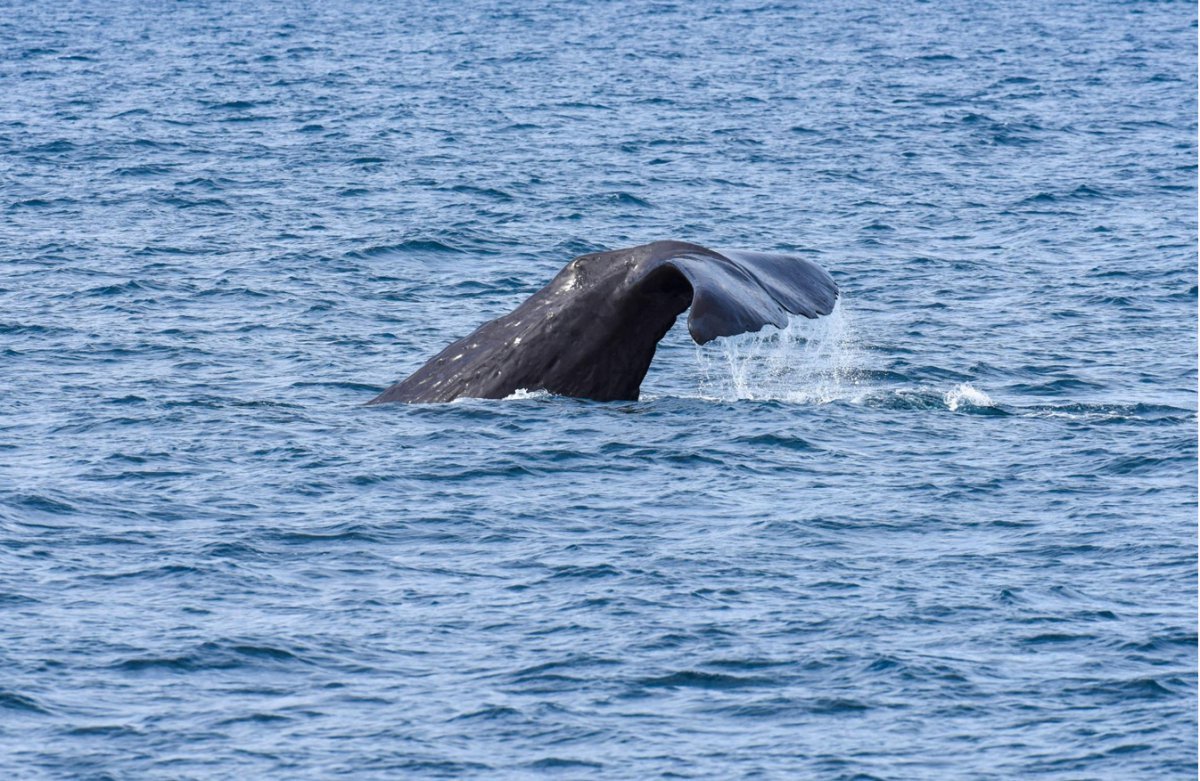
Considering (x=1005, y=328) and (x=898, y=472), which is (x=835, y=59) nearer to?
(x=1005, y=328)

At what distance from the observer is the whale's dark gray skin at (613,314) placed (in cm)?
1628

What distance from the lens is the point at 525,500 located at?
56.7ft

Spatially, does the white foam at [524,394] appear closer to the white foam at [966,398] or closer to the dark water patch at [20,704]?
the white foam at [966,398]

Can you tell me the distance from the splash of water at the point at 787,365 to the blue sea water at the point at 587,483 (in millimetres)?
97

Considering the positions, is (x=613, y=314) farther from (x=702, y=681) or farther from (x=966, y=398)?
(x=966, y=398)

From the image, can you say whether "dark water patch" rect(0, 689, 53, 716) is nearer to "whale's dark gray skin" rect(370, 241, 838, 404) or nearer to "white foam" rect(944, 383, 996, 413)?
"whale's dark gray skin" rect(370, 241, 838, 404)

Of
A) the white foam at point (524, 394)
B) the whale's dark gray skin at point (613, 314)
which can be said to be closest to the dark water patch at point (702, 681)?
the whale's dark gray skin at point (613, 314)

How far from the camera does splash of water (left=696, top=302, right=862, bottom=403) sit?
21.6 metres

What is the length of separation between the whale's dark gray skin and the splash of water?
125 inches

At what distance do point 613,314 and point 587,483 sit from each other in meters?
1.45

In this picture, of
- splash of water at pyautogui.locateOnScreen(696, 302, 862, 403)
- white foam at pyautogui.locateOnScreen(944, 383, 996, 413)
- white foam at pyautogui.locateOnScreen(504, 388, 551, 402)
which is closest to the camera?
white foam at pyautogui.locateOnScreen(504, 388, 551, 402)

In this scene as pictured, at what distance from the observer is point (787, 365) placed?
77.5 feet

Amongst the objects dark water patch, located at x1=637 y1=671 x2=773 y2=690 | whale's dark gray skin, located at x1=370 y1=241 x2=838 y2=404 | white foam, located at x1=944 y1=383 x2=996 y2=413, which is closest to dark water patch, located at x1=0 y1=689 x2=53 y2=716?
dark water patch, located at x1=637 y1=671 x2=773 y2=690

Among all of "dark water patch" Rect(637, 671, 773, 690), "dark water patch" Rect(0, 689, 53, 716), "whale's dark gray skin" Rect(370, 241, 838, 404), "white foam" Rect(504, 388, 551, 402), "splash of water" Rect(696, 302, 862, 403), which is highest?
"whale's dark gray skin" Rect(370, 241, 838, 404)
